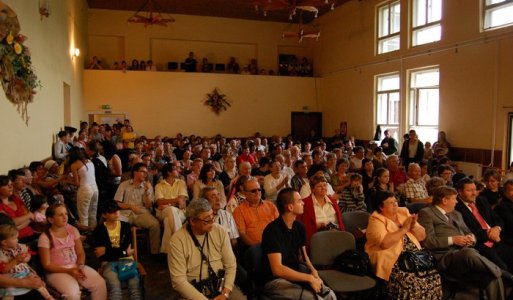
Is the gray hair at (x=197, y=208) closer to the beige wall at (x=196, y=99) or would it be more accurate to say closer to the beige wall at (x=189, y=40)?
the beige wall at (x=196, y=99)

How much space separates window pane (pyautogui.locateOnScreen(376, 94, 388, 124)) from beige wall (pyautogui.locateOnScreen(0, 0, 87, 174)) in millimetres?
8552

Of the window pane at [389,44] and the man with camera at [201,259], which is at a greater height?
the window pane at [389,44]

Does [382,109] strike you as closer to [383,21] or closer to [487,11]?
[383,21]

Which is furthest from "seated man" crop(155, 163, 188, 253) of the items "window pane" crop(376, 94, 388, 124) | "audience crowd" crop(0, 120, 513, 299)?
"window pane" crop(376, 94, 388, 124)

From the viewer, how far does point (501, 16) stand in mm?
8969

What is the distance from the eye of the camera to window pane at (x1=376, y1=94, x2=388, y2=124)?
1273cm

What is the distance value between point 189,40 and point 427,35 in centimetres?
835

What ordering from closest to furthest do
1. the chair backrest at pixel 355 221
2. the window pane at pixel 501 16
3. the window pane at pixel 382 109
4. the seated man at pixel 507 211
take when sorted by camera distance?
the seated man at pixel 507 211
the chair backrest at pixel 355 221
the window pane at pixel 501 16
the window pane at pixel 382 109

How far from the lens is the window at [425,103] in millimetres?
10938

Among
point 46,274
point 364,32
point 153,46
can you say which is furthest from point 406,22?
point 46,274

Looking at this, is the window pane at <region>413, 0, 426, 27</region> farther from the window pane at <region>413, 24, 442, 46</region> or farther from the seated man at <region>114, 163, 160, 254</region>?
the seated man at <region>114, 163, 160, 254</region>

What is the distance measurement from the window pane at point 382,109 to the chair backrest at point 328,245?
31.6ft

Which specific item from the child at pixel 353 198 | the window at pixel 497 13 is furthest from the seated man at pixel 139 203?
the window at pixel 497 13

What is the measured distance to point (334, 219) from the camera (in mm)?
4391
